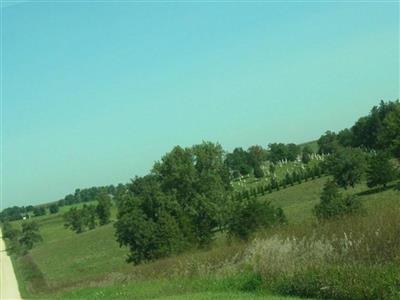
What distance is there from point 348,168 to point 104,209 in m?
63.6

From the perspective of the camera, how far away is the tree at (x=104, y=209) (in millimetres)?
122875

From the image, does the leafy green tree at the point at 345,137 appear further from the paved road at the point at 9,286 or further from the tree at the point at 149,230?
the tree at the point at 149,230

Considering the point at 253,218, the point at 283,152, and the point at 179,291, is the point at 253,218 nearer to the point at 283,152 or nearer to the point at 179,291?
the point at 179,291

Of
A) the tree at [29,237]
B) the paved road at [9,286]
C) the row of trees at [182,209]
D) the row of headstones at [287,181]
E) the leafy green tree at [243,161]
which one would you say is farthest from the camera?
the leafy green tree at [243,161]

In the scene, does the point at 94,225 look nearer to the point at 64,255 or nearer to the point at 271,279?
the point at 64,255

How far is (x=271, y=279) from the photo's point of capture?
14125mm

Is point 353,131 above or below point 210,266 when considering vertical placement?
above

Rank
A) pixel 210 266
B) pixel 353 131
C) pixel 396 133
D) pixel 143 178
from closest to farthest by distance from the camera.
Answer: pixel 210 266, pixel 396 133, pixel 143 178, pixel 353 131

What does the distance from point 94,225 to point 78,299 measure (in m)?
111

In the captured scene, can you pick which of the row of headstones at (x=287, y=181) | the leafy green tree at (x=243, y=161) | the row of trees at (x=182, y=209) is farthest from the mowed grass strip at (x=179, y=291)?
the leafy green tree at (x=243, y=161)

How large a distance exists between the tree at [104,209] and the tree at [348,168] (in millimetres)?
60637

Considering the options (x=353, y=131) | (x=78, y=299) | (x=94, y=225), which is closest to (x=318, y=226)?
(x=78, y=299)

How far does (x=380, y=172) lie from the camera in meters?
58.1

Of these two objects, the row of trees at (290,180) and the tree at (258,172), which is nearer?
the row of trees at (290,180)
